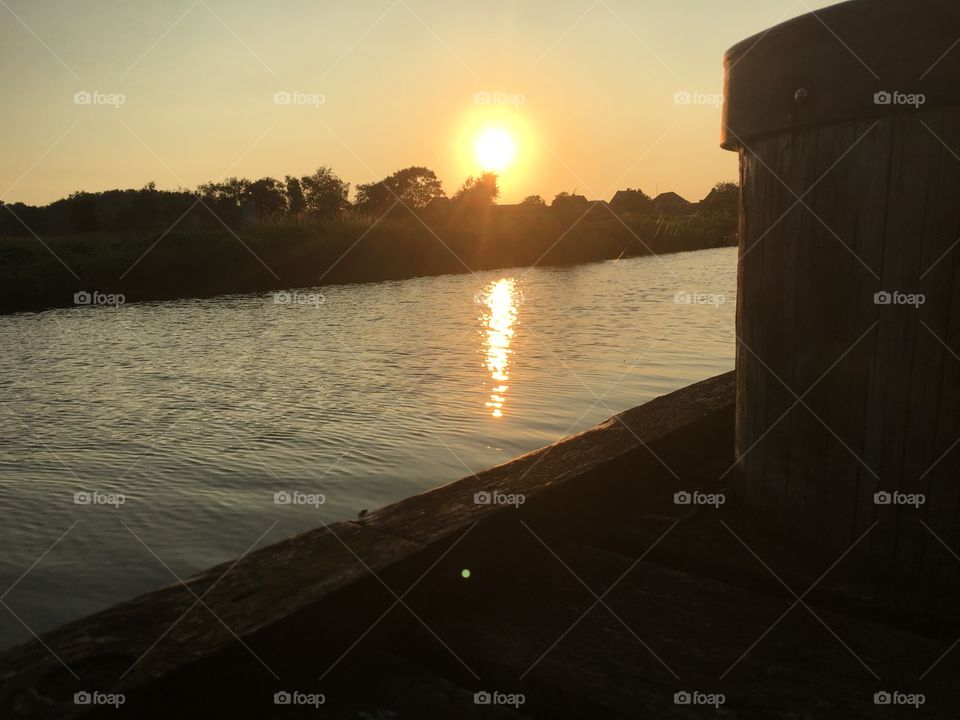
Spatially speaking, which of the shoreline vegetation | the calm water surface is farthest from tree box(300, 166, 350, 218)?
the calm water surface

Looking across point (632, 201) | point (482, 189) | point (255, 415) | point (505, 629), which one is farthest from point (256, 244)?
point (632, 201)

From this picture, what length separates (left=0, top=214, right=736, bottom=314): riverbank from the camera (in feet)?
71.3

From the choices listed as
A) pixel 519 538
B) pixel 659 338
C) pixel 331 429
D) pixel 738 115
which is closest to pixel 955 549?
pixel 519 538

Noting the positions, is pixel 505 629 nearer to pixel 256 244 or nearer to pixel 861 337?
pixel 861 337

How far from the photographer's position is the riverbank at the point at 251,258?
855 inches

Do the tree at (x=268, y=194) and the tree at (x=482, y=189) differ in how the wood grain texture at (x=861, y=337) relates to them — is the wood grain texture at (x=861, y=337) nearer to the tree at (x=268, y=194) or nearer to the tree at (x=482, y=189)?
the tree at (x=268, y=194)

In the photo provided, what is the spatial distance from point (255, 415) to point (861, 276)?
18.4 ft

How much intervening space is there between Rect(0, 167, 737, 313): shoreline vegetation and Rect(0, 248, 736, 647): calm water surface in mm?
7671

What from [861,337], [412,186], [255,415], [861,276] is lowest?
[255,415]

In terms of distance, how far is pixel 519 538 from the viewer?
2.61 meters

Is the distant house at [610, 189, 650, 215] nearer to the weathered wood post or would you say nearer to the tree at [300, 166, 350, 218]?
the tree at [300, 166, 350, 218]

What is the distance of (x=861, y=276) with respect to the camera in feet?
7.71

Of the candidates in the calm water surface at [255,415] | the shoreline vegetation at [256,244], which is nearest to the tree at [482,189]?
the shoreline vegetation at [256,244]

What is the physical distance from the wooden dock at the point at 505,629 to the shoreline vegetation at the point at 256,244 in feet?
64.5
